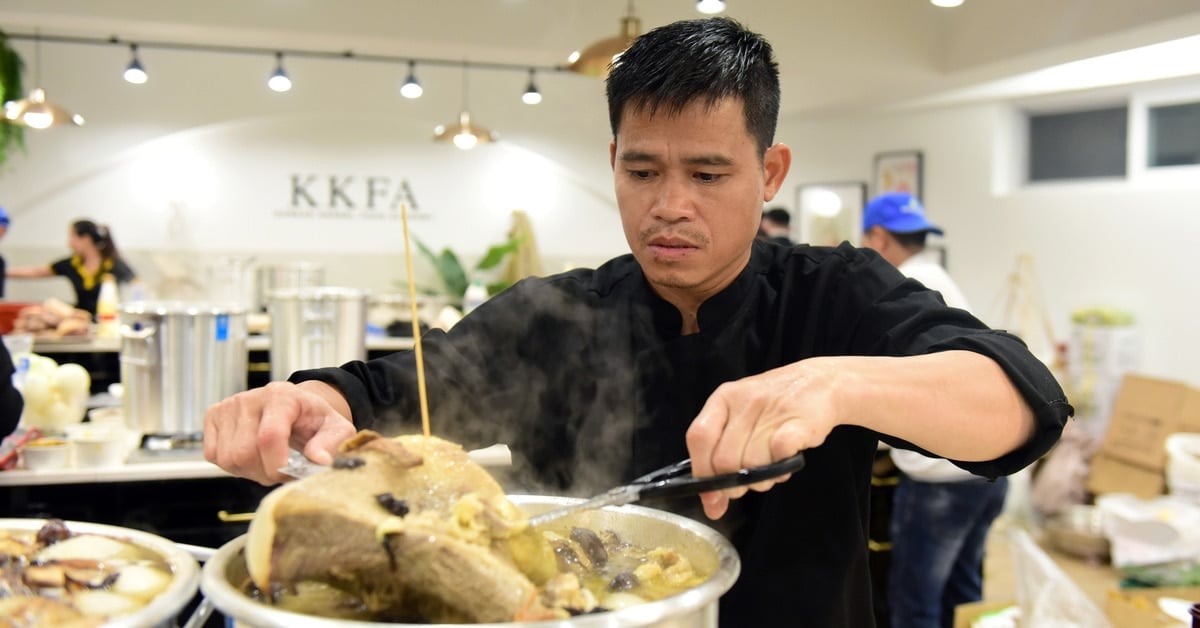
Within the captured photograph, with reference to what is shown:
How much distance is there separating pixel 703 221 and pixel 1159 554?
4512 mm

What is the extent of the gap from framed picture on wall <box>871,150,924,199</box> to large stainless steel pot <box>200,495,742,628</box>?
27.8 ft

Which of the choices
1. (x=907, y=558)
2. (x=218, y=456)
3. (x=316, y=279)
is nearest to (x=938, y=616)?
(x=907, y=558)

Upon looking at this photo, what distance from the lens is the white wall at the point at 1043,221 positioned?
6.86m

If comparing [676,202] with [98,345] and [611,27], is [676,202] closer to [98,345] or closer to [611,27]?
[611,27]

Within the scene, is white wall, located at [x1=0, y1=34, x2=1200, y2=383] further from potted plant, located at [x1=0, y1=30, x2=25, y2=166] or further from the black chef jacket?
the black chef jacket

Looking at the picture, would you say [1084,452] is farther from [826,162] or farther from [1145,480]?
[826,162]

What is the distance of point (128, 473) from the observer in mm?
3184

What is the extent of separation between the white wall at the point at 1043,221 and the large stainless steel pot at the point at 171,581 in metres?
7.51

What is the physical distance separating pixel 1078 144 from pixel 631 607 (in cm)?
833

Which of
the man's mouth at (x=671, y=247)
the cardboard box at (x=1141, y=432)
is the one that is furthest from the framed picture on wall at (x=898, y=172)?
the man's mouth at (x=671, y=247)

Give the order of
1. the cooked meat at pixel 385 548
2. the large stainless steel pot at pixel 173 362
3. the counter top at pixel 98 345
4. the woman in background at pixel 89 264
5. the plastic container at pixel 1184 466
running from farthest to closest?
the woman in background at pixel 89 264, the counter top at pixel 98 345, the plastic container at pixel 1184 466, the large stainless steel pot at pixel 173 362, the cooked meat at pixel 385 548

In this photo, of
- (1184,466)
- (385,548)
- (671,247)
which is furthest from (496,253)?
(385,548)

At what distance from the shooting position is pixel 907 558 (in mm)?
4309

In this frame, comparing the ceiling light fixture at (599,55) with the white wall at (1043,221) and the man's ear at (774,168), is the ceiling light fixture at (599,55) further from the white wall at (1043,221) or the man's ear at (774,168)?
the white wall at (1043,221)
